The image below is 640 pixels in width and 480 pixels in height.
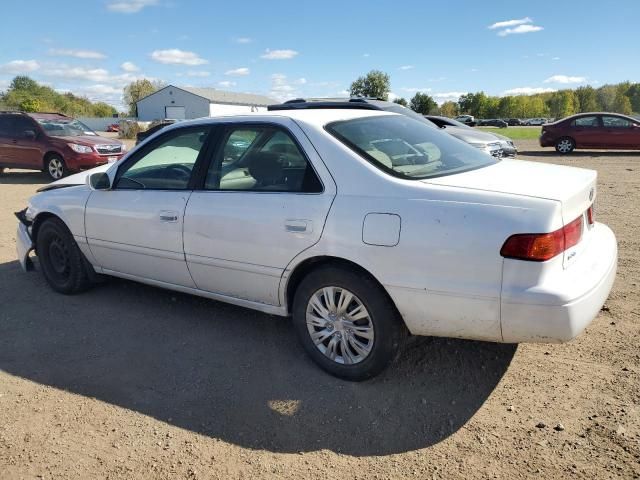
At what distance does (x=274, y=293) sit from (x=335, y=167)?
929mm

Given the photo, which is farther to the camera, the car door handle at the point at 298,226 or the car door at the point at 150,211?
the car door at the point at 150,211

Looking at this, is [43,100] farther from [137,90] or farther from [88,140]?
[88,140]

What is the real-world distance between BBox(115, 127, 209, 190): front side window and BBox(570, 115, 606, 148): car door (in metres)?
18.0

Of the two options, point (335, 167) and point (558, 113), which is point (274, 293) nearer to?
point (335, 167)

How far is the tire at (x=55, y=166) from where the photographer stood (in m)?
13.2

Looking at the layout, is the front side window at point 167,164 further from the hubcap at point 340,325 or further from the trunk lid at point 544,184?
the trunk lid at point 544,184

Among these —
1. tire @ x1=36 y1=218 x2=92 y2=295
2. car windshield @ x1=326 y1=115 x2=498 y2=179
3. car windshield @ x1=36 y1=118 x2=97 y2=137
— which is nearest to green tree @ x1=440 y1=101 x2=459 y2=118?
car windshield @ x1=36 y1=118 x2=97 y2=137

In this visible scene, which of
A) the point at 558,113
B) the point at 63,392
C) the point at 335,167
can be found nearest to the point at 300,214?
the point at 335,167

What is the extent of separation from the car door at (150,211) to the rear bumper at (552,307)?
7.56ft

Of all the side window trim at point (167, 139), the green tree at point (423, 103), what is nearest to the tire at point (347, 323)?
the side window trim at point (167, 139)

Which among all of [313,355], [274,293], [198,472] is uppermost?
[274,293]

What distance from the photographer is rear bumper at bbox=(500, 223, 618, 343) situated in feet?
8.41

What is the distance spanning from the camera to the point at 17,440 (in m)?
2.82

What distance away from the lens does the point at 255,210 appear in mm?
3416
